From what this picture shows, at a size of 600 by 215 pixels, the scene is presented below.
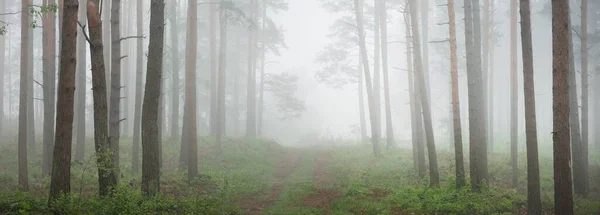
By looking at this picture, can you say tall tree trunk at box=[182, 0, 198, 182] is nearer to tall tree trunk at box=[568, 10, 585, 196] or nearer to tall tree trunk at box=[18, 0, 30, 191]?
tall tree trunk at box=[18, 0, 30, 191]

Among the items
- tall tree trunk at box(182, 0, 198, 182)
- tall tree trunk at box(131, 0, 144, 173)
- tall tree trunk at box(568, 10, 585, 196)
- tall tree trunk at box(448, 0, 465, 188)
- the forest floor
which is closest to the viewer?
the forest floor

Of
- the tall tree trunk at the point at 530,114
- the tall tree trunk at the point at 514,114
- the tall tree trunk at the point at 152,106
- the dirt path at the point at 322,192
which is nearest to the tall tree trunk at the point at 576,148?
the tall tree trunk at the point at 514,114

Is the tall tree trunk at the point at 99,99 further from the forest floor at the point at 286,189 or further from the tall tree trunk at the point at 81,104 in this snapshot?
the tall tree trunk at the point at 81,104

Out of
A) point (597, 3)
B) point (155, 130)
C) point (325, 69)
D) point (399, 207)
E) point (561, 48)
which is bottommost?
point (399, 207)

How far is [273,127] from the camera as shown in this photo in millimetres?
49406

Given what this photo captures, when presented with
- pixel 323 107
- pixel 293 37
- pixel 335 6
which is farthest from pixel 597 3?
pixel 293 37

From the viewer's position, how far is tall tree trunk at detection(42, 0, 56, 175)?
1467 centimetres

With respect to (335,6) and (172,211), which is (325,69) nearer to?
(335,6)

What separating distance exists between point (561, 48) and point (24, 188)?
15.4 m

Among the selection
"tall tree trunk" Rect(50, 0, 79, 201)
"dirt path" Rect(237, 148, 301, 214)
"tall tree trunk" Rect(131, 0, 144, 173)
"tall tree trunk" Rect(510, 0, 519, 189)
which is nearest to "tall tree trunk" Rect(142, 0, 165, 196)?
"tall tree trunk" Rect(50, 0, 79, 201)

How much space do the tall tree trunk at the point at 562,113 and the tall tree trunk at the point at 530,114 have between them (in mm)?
1590

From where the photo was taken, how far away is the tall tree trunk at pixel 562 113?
8.10 meters

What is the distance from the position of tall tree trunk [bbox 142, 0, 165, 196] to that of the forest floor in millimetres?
511

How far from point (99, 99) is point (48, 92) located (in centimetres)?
759
